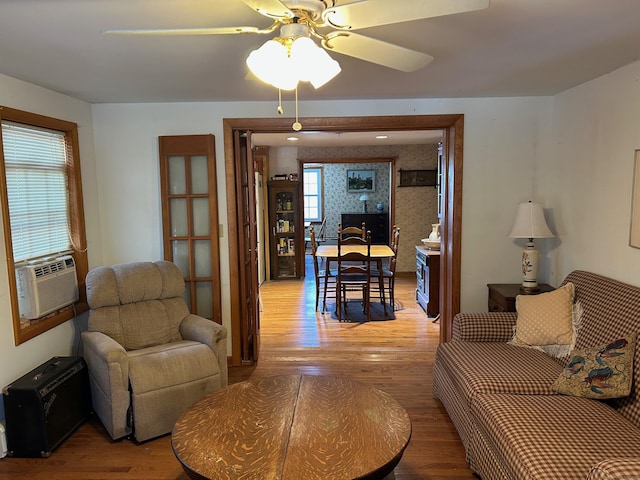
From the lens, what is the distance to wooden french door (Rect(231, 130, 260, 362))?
3.69 m

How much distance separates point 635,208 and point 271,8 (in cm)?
234

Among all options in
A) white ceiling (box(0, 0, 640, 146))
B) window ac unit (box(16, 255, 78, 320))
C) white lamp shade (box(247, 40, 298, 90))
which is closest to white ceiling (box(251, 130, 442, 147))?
white ceiling (box(0, 0, 640, 146))

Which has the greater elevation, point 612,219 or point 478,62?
point 478,62

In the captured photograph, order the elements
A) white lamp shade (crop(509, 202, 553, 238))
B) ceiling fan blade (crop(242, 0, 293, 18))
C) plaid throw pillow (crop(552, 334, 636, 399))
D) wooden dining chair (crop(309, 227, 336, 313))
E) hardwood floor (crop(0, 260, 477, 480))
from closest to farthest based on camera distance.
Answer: ceiling fan blade (crop(242, 0, 293, 18)), plaid throw pillow (crop(552, 334, 636, 399)), hardwood floor (crop(0, 260, 477, 480)), white lamp shade (crop(509, 202, 553, 238)), wooden dining chair (crop(309, 227, 336, 313))

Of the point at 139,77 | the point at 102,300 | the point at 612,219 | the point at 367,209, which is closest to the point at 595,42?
the point at 612,219

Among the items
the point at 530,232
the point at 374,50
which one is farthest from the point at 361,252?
the point at 374,50

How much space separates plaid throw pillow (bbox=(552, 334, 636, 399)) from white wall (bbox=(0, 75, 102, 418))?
3063mm

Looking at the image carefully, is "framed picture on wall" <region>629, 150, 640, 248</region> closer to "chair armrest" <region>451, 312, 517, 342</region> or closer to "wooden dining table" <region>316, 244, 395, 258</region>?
"chair armrest" <region>451, 312, 517, 342</region>

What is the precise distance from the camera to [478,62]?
2.52 metres

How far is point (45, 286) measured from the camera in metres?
2.96

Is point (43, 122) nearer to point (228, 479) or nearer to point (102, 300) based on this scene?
point (102, 300)

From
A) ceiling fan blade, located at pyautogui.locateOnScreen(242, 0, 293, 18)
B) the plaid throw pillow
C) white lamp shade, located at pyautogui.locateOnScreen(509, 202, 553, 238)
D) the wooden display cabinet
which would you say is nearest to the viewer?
ceiling fan blade, located at pyautogui.locateOnScreen(242, 0, 293, 18)

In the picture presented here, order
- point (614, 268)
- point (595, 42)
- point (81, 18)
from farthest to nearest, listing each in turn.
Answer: point (614, 268)
point (595, 42)
point (81, 18)

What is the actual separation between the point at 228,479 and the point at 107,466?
1.28 meters
